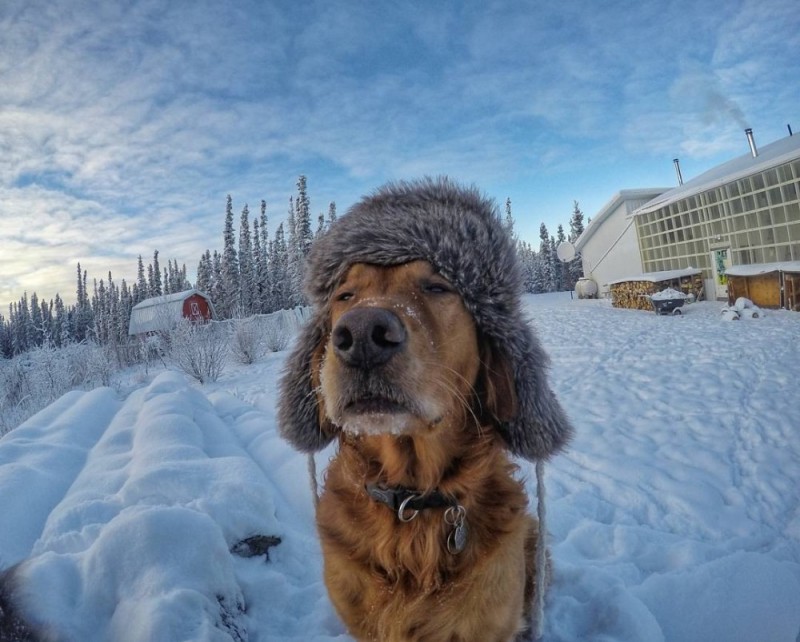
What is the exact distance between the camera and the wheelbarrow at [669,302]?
1652 cm

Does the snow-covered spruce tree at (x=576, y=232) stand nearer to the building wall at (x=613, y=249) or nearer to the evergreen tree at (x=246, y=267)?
the building wall at (x=613, y=249)

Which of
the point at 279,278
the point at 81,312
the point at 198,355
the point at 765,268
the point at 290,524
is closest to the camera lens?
the point at 290,524

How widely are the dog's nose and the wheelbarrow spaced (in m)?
18.3

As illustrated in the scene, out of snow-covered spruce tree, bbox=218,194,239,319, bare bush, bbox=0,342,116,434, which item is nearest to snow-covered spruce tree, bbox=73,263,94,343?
snow-covered spruce tree, bbox=218,194,239,319

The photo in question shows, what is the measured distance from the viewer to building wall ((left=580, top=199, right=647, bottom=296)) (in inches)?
957

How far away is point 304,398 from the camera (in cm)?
245

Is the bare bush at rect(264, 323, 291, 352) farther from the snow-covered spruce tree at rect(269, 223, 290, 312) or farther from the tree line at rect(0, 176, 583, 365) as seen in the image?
the snow-covered spruce tree at rect(269, 223, 290, 312)

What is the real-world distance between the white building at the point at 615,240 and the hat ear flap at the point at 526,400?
24.9 metres

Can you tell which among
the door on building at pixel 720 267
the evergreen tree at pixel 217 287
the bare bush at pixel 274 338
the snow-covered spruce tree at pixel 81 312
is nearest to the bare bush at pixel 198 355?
the bare bush at pixel 274 338

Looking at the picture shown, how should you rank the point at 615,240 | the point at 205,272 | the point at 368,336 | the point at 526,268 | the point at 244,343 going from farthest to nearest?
1. the point at 205,272
2. the point at 615,240
3. the point at 244,343
4. the point at 526,268
5. the point at 368,336

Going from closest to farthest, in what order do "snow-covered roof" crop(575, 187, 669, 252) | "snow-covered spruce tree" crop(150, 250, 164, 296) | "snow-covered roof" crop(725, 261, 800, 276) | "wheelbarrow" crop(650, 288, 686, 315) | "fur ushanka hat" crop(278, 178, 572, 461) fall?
"fur ushanka hat" crop(278, 178, 572, 461)
"snow-covered roof" crop(725, 261, 800, 276)
"wheelbarrow" crop(650, 288, 686, 315)
"snow-covered roof" crop(575, 187, 669, 252)
"snow-covered spruce tree" crop(150, 250, 164, 296)

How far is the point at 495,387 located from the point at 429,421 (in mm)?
599

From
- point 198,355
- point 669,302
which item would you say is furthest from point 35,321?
Result: point 669,302

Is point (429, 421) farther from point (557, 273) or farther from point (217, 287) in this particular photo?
point (557, 273)
